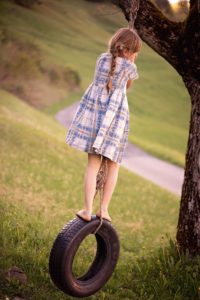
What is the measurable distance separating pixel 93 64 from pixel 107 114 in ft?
160

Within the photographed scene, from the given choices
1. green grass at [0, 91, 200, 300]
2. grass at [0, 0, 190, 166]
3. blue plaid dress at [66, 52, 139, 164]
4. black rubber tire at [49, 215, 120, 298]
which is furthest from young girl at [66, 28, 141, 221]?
grass at [0, 0, 190, 166]

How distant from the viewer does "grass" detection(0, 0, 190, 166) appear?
3609 cm

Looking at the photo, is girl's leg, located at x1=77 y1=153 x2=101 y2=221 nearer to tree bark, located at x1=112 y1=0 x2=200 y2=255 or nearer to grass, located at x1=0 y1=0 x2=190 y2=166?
tree bark, located at x1=112 y1=0 x2=200 y2=255

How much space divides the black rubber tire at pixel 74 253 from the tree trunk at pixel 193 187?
5.41ft

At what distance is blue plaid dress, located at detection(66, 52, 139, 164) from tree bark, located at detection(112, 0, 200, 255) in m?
1.76

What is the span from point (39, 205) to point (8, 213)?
103 inches

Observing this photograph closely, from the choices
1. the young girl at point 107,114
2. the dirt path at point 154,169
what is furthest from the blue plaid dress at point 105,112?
the dirt path at point 154,169

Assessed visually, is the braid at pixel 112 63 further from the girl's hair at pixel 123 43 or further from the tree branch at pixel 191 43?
the tree branch at pixel 191 43

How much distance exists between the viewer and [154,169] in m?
25.1

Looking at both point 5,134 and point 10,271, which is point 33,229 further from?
point 5,134

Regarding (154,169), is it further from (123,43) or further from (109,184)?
(123,43)

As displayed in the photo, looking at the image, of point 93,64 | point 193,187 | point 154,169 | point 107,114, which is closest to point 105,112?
point 107,114

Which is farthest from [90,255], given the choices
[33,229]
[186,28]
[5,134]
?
[5,134]

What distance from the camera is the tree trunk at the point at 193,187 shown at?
238 inches
